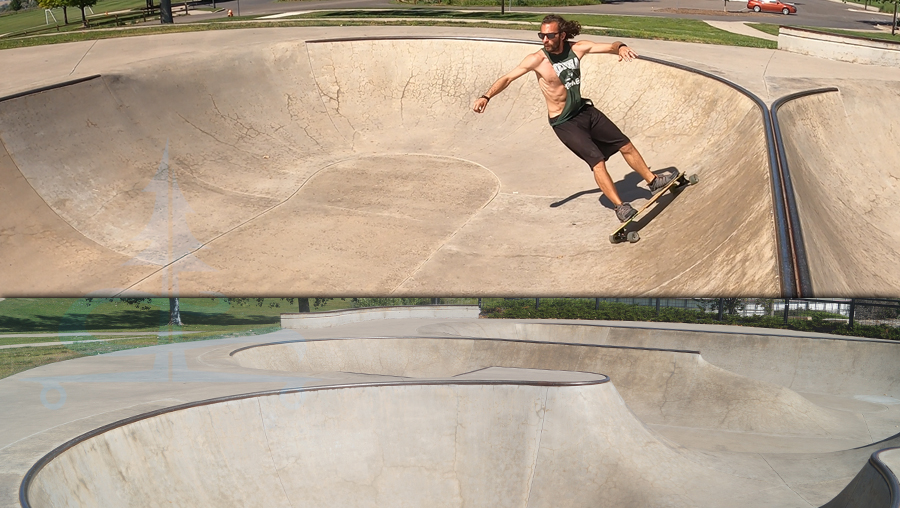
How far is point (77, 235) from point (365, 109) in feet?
20.9

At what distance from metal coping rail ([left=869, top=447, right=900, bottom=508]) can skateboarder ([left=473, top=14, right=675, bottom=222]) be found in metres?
4.14

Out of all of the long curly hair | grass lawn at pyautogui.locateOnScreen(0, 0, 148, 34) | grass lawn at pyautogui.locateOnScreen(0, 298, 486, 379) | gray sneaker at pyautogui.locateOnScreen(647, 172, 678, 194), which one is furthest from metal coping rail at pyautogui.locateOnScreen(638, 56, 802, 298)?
grass lawn at pyautogui.locateOnScreen(0, 0, 148, 34)

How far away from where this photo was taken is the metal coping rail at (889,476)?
16.4 ft

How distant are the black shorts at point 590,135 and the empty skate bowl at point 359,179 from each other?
1.08 metres

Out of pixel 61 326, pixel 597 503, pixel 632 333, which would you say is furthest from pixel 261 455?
pixel 632 333

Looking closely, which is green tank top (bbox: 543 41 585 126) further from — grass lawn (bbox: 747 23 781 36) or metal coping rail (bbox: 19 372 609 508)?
grass lawn (bbox: 747 23 781 36)

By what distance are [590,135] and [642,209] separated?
111 cm

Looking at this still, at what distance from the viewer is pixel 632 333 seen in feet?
40.2

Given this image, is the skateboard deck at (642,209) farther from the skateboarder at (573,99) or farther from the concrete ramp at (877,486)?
the concrete ramp at (877,486)

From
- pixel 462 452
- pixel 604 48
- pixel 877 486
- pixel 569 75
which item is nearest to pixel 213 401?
pixel 462 452

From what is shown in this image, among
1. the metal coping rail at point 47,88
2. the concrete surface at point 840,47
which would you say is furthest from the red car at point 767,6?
the metal coping rail at point 47,88

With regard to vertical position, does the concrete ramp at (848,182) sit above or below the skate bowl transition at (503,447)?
above

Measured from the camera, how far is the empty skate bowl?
9.29m

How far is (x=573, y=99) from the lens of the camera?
9227 millimetres
